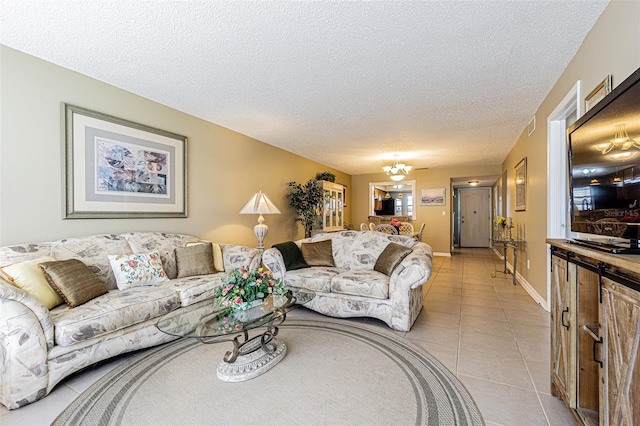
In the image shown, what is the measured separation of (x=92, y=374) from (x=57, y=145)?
1969 millimetres

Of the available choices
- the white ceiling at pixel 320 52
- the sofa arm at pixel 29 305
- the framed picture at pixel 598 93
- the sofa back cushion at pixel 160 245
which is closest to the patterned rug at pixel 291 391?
the sofa arm at pixel 29 305

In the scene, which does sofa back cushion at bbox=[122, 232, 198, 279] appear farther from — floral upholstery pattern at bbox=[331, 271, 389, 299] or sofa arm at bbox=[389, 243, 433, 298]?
sofa arm at bbox=[389, 243, 433, 298]

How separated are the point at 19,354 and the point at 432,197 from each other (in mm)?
8034

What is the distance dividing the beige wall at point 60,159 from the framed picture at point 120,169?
0.08 metres

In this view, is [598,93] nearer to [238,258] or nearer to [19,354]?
[238,258]

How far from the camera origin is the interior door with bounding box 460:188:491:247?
9.47 m

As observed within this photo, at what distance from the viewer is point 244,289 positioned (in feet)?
6.57

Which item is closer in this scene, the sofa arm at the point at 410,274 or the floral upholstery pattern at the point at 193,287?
the floral upholstery pattern at the point at 193,287

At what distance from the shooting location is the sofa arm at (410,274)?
8.73 ft

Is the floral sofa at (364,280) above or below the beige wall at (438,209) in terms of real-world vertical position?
below

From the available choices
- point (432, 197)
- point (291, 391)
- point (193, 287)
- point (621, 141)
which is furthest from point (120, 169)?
point (432, 197)

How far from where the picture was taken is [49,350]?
176cm

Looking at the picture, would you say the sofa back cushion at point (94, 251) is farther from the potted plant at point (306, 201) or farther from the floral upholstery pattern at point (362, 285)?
the potted plant at point (306, 201)

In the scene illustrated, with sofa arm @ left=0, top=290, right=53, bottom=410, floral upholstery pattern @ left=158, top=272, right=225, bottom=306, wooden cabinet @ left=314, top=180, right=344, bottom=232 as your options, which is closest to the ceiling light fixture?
floral upholstery pattern @ left=158, top=272, right=225, bottom=306
